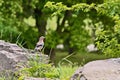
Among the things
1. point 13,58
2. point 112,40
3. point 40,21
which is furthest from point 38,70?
point 40,21

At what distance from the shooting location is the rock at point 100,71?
6641 millimetres

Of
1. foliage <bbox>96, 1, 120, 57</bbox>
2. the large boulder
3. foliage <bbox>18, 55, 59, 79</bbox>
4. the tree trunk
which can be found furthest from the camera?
the tree trunk

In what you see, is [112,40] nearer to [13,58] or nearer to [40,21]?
[13,58]

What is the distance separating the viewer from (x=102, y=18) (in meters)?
20.9

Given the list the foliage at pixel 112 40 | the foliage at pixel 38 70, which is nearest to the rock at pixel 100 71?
the foliage at pixel 38 70

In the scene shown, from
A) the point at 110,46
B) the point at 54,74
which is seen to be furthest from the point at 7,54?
the point at 110,46

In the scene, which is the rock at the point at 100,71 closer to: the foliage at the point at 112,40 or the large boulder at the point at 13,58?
the large boulder at the point at 13,58

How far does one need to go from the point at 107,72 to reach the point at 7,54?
2.09 m

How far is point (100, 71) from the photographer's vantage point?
270 inches

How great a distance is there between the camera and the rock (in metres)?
6.64

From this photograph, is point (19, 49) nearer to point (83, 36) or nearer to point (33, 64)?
point (33, 64)

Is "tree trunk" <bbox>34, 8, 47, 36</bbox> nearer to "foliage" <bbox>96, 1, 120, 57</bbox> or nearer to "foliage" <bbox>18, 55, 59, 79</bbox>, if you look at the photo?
"foliage" <bbox>96, 1, 120, 57</bbox>

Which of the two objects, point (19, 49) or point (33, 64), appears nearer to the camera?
point (33, 64)

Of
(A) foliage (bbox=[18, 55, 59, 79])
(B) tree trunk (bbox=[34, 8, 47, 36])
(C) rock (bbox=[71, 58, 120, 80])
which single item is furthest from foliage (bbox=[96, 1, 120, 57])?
(B) tree trunk (bbox=[34, 8, 47, 36])
